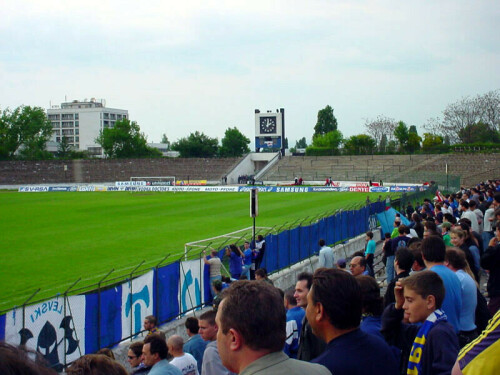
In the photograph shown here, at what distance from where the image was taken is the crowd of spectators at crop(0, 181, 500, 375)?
8.45 ft

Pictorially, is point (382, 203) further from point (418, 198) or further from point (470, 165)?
point (470, 165)

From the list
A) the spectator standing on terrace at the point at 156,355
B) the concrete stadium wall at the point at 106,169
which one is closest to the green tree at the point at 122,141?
the concrete stadium wall at the point at 106,169

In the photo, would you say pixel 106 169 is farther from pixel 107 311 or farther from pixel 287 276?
pixel 107 311

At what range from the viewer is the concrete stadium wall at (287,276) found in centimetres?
1072

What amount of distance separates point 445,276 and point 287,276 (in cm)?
1139

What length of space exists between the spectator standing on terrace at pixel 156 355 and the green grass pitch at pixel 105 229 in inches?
417

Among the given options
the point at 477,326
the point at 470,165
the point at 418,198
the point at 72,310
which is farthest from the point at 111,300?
the point at 470,165

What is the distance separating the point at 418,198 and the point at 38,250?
2110cm

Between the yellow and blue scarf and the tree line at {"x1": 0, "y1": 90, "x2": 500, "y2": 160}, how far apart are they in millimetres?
73789

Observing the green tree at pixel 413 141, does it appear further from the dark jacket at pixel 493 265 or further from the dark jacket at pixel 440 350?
the dark jacket at pixel 440 350

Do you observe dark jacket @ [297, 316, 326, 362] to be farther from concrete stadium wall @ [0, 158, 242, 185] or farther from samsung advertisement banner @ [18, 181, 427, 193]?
concrete stadium wall @ [0, 158, 242, 185]

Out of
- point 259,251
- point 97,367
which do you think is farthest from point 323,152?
point 97,367

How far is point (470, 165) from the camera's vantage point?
6506 centimetres

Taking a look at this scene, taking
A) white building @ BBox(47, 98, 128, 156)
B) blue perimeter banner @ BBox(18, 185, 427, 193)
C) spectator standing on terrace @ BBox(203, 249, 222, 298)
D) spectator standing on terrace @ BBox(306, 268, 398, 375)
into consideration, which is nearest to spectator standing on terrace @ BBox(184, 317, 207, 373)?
spectator standing on terrace @ BBox(306, 268, 398, 375)
